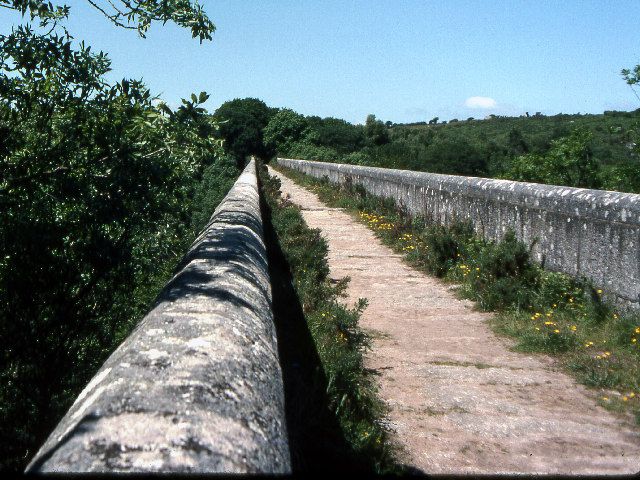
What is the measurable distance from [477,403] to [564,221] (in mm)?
2662

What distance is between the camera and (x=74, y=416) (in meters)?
1.64

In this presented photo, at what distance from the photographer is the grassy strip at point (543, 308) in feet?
14.3

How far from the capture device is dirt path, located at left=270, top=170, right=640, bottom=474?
3.24 meters

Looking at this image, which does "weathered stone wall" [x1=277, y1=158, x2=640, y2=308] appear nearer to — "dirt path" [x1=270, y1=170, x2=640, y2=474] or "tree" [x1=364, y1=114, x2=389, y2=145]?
"dirt path" [x1=270, y1=170, x2=640, y2=474]

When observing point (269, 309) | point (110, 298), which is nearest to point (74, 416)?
point (269, 309)

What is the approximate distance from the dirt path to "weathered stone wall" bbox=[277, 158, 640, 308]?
2.94ft

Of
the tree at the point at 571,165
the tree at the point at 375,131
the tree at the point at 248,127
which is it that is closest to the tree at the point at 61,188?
the tree at the point at 571,165

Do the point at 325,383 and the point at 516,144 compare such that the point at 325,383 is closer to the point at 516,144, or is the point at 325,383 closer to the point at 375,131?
the point at 516,144

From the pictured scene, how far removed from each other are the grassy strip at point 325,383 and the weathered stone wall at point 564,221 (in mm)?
1890

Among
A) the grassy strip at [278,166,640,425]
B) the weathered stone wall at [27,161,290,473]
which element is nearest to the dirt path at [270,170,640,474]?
the grassy strip at [278,166,640,425]

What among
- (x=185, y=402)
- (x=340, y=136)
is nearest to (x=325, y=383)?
(x=185, y=402)

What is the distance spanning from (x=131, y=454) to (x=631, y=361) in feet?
12.8

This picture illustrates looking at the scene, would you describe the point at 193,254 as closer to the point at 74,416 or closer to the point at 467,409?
→ the point at 467,409

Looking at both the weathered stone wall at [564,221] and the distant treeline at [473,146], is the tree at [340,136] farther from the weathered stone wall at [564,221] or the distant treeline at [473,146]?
the weathered stone wall at [564,221]
